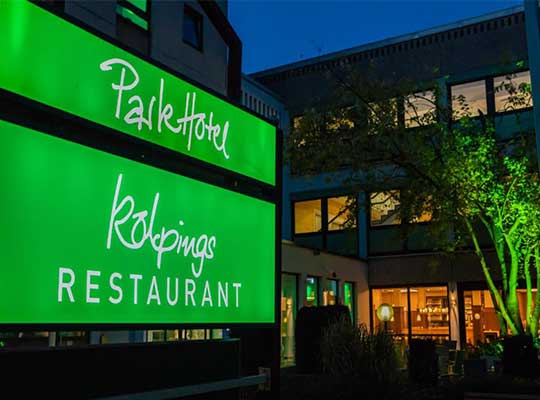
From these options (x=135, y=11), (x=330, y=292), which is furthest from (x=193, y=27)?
(x=330, y=292)

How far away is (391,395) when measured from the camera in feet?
30.9

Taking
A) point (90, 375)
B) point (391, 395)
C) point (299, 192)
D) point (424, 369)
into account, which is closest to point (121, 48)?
point (90, 375)

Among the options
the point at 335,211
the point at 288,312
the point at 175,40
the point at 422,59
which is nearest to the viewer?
the point at 175,40

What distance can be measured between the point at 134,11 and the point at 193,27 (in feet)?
9.25

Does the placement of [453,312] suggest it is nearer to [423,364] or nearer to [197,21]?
[423,364]

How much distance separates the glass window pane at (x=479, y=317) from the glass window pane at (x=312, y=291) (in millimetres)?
5987

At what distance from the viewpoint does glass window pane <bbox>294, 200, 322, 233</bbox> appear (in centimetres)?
2769

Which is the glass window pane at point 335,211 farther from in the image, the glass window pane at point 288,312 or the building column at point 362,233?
the glass window pane at point 288,312

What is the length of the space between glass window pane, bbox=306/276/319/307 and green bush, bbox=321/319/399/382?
37.7ft

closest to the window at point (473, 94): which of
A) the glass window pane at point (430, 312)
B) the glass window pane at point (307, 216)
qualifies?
the glass window pane at point (430, 312)

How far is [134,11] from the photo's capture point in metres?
15.8

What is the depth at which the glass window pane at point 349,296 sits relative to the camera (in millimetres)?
25062

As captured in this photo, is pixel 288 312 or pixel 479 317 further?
pixel 479 317

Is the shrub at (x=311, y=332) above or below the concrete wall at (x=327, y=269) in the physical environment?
below
